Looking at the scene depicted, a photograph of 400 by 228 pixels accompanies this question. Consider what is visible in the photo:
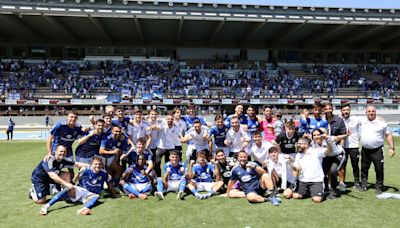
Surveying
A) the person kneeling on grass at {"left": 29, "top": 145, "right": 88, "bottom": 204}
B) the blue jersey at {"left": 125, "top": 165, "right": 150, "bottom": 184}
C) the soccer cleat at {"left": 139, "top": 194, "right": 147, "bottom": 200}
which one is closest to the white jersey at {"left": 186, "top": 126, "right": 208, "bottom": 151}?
the blue jersey at {"left": 125, "top": 165, "right": 150, "bottom": 184}

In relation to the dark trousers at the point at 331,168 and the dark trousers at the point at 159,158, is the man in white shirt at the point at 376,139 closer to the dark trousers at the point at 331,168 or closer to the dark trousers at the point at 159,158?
the dark trousers at the point at 331,168

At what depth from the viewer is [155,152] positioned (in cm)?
839

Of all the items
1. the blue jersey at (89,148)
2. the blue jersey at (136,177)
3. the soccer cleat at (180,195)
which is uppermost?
the blue jersey at (89,148)

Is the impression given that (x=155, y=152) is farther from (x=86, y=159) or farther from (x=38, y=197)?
(x=38, y=197)

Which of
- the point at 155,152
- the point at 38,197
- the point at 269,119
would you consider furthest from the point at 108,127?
the point at 269,119

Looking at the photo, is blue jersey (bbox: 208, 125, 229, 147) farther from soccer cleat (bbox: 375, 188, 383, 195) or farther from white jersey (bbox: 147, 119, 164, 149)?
soccer cleat (bbox: 375, 188, 383, 195)

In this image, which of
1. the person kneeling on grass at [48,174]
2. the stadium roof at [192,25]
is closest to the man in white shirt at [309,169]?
the person kneeling on grass at [48,174]

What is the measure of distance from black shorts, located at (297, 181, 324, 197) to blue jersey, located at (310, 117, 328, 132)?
1300 millimetres

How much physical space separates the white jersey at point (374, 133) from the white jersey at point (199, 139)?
345 cm

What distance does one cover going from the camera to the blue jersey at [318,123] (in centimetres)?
732

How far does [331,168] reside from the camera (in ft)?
23.4

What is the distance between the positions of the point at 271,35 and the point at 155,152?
33.3 meters

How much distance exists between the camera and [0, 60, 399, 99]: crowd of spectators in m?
33.4

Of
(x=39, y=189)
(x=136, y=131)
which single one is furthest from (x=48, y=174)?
(x=136, y=131)
